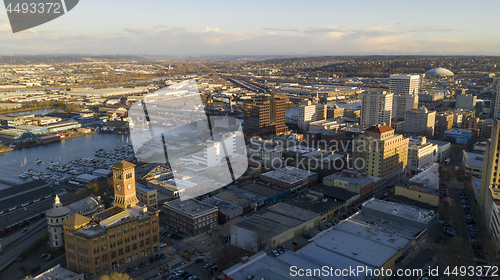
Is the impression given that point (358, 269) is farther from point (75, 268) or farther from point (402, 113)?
point (402, 113)

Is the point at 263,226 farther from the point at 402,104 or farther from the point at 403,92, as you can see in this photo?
the point at 403,92

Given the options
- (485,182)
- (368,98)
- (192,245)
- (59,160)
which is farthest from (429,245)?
(59,160)

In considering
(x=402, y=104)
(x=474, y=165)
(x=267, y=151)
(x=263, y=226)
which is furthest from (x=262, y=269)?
(x=402, y=104)

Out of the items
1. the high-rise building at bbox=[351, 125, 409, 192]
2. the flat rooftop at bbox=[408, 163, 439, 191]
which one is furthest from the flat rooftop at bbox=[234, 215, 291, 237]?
the high-rise building at bbox=[351, 125, 409, 192]

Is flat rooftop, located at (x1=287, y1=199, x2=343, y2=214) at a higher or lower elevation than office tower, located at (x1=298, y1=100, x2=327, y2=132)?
lower

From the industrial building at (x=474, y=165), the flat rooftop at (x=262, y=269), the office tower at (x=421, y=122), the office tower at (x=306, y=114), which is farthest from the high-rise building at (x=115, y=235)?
the office tower at (x=421, y=122)

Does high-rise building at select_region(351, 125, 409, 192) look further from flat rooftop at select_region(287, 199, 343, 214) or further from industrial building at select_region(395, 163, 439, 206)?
flat rooftop at select_region(287, 199, 343, 214)

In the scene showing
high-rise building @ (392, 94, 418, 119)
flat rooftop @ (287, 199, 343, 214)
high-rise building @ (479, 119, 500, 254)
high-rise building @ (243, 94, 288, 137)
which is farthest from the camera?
high-rise building @ (392, 94, 418, 119)
